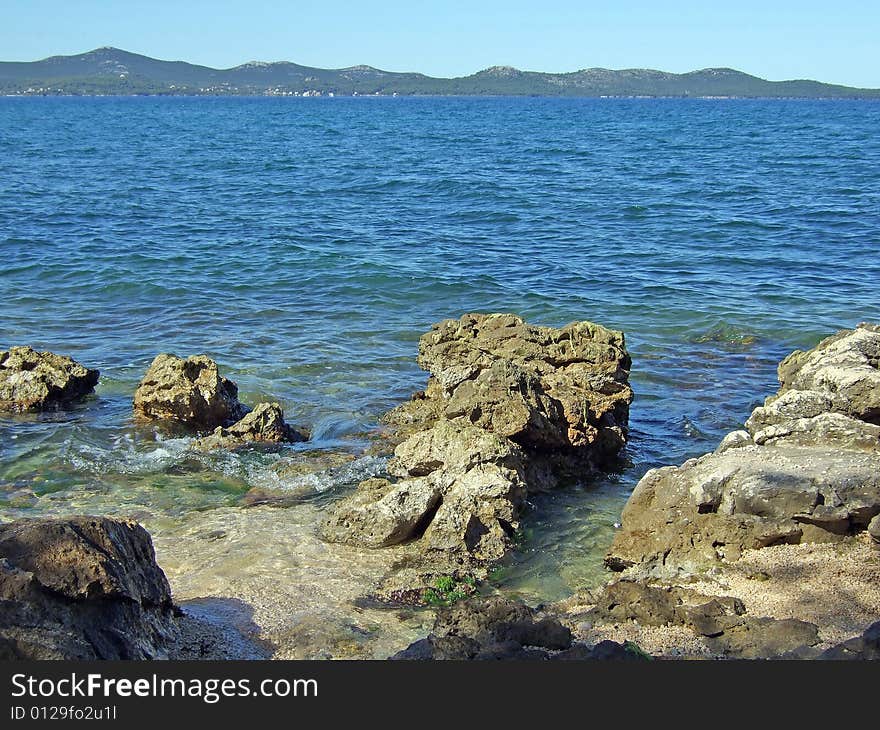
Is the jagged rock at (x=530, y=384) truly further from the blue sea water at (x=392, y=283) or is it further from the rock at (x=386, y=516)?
the rock at (x=386, y=516)

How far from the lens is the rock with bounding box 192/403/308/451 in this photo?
1162 cm

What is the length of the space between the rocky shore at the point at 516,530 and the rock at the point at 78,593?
0.05 feet

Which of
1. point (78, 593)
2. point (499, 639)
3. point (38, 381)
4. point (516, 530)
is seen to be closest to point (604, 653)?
point (499, 639)

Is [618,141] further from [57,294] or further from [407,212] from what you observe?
[57,294]

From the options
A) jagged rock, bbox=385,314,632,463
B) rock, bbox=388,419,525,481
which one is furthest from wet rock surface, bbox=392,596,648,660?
jagged rock, bbox=385,314,632,463

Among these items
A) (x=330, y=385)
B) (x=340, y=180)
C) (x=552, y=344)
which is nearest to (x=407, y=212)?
(x=340, y=180)

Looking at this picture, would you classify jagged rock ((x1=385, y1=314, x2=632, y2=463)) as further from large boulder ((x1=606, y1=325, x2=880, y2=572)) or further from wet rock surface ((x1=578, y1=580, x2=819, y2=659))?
wet rock surface ((x1=578, y1=580, x2=819, y2=659))

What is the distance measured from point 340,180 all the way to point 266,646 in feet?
124

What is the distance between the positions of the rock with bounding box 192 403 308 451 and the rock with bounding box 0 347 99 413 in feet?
8.92

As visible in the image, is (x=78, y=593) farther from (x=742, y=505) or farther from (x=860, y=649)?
(x=742, y=505)

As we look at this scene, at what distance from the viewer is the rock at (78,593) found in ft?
16.5

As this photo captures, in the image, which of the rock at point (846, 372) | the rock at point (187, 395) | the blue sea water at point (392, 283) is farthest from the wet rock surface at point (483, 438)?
the rock at point (187, 395)

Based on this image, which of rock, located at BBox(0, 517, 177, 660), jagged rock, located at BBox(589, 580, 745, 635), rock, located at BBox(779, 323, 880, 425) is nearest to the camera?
rock, located at BBox(0, 517, 177, 660)

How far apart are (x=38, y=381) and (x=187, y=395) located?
Answer: 2.39 metres
